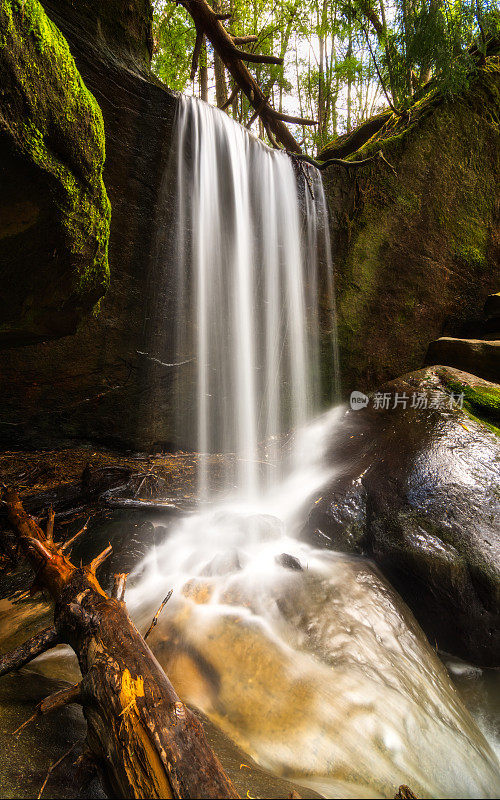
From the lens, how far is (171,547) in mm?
3312

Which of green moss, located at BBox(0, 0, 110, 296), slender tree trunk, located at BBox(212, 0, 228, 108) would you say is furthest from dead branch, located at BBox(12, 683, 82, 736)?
slender tree trunk, located at BBox(212, 0, 228, 108)

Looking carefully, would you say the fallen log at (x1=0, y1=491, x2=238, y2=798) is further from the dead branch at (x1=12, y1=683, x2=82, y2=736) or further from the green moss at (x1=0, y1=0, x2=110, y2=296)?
the green moss at (x1=0, y1=0, x2=110, y2=296)

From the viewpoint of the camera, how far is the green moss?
6.22 ft

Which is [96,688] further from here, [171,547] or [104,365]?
[104,365]

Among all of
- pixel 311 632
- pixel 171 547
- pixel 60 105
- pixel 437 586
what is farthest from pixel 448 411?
pixel 60 105

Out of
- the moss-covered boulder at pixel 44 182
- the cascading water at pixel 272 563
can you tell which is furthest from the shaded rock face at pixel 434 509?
the moss-covered boulder at pixel 44 182

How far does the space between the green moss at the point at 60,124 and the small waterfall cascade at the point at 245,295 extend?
8.68 ft

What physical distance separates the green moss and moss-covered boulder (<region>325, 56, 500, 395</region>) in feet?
15.9

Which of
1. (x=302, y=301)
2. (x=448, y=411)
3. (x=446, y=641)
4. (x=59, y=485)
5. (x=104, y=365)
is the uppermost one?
(x=302, y=301)

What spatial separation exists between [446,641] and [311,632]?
1.15 metres

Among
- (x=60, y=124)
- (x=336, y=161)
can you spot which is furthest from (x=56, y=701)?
(x=336, y=161)

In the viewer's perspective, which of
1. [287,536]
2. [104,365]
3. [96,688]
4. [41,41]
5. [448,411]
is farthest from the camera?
[104,365]

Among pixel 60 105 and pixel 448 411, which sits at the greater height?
pixel 60 105

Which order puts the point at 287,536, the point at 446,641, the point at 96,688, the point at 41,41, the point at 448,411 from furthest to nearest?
the point at 448,411 → the point at 287,536 → the point at 446,641 → the point at 41,41 → the point at 96,688
